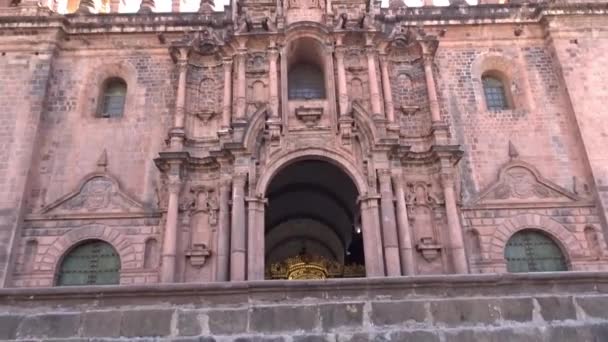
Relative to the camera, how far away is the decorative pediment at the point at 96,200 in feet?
48.8

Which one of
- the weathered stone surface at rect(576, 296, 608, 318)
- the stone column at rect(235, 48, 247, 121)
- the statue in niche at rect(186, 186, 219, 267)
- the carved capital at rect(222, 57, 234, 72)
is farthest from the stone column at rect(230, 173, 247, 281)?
the weathered stone surface at rect(576, 296, 608, 318)

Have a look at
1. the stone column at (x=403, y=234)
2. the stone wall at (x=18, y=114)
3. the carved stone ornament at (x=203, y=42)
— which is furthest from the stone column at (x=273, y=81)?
the stone wall at (x=18, y=114)

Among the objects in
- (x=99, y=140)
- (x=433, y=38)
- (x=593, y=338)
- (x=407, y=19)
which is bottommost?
(x=593, y=338)

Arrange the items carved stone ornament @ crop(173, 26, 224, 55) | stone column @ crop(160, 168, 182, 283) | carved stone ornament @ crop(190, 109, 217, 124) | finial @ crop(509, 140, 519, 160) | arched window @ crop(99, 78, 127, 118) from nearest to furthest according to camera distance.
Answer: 1. stone column @ crop(160, 168, 182, 283)
2. finial @ crop(509, 140, 519, 160)
3. carved stone ornament @ crop(190, 109, 217, 124)
4. carved stone ornament @ crop(173, 26, 224, 55)
5. arched window @ crop(99, 78, 127, 118)

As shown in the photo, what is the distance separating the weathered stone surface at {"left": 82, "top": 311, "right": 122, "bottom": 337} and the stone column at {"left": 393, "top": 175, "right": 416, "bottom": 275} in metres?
9.63

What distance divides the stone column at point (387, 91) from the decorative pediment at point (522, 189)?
347cm

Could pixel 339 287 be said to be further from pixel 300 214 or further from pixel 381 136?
pixel 300 214

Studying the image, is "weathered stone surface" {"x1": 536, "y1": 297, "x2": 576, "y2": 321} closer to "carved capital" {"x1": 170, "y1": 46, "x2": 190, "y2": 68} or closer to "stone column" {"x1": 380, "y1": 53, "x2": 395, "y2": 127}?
"stone column" {"x1": 380, "y1": 53, "x2": 395, "y2": 127}

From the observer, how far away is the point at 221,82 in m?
16.6

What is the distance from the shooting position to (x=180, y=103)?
623 inches

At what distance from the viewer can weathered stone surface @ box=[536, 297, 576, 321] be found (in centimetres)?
497

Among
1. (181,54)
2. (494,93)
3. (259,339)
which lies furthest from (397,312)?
(494,93)

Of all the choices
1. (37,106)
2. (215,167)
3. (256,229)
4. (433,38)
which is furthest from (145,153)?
(433,38)

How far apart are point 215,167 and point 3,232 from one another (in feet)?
19.3
